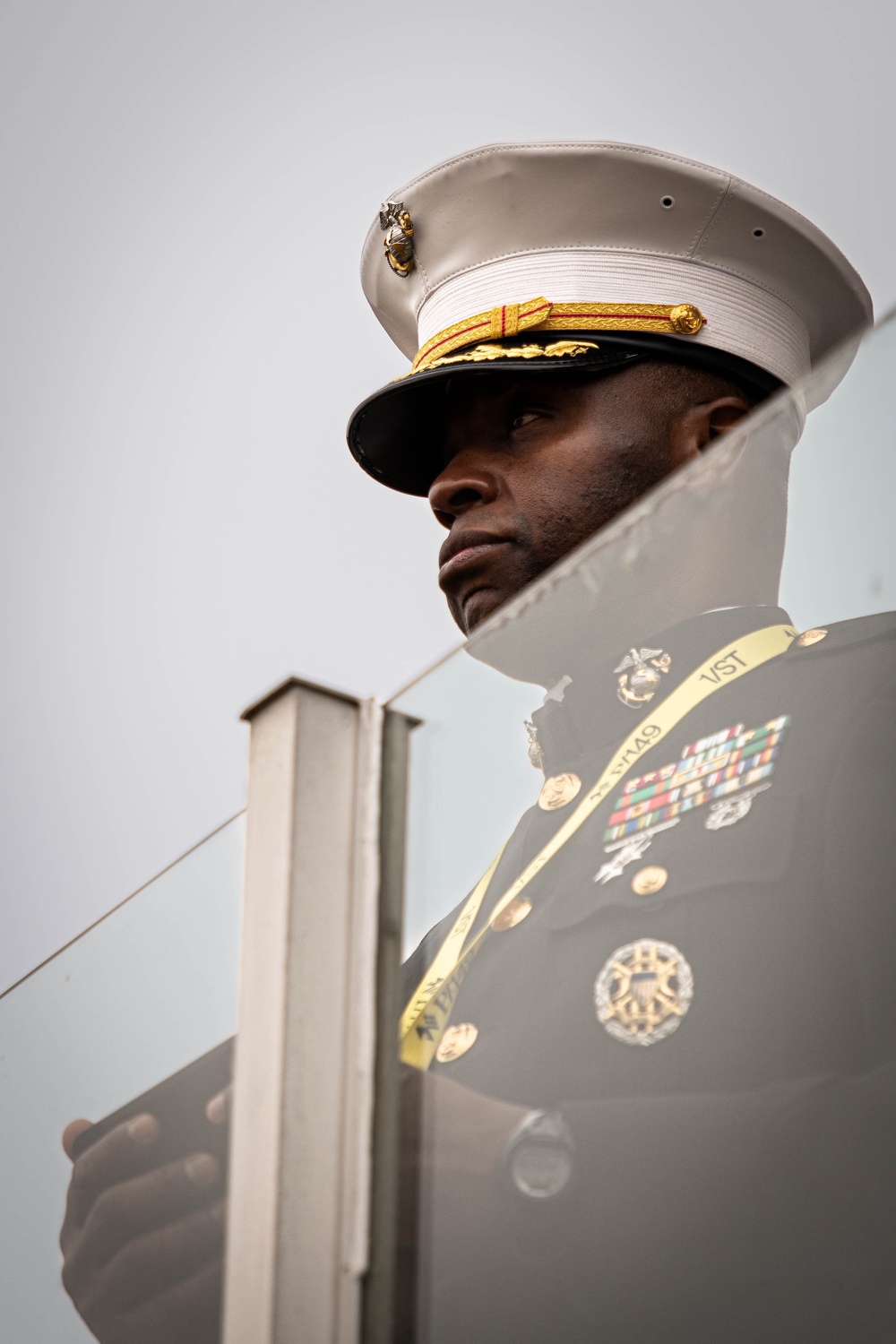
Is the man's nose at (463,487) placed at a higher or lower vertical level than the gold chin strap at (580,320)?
lower

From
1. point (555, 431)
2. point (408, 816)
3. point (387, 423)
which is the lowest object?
point (408, 816)

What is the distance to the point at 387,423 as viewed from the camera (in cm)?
243

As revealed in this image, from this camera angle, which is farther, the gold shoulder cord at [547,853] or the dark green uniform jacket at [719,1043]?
the gold shoulder cord at [547,853]

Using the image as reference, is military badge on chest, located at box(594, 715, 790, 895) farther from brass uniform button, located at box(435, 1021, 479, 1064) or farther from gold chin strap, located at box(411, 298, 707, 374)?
gold chin strap, located at box(411, 298, 707, 374)

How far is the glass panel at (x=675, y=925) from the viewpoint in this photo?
973 mm

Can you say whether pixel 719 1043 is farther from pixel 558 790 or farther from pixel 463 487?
pixel 463 487

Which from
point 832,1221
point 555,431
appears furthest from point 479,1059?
point 555,431

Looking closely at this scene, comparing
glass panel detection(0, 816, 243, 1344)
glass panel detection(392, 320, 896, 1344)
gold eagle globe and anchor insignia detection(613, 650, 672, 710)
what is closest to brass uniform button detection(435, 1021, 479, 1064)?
glass panel detection(392, 320, 896, 1344)

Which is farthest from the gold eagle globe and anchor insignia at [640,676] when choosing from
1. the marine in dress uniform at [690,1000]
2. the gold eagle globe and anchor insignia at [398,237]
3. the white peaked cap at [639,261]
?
the gold eagle globe and anchor insignia at [398,237]

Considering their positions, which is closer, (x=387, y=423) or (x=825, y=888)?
(x=825, y=888)

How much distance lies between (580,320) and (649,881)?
3.95 feet

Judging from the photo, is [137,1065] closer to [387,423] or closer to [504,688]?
[504,688]

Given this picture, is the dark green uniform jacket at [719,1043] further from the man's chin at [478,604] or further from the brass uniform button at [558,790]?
the man's chin at [478,604]

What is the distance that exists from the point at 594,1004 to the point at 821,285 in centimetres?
153
